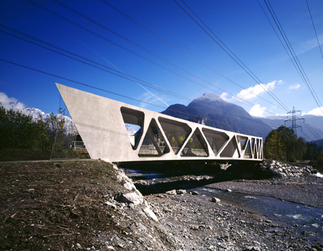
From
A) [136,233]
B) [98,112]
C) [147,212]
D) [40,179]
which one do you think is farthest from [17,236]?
[98,112]

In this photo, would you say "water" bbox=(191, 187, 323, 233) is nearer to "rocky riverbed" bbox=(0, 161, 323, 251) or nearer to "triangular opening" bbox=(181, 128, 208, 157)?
"rocky riverbed" bbox=(0, 161, 323, 251)

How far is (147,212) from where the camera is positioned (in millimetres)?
6812

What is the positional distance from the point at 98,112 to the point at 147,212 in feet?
26.2

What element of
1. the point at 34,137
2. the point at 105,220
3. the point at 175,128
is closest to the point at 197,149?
the point at 175,128

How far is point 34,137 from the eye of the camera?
17.0 metres

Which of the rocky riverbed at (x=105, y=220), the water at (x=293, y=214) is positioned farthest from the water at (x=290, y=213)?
the rocky riverbed at (x=105, y=220)

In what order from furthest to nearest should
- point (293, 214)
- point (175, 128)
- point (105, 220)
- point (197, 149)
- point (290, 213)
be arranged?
point (197, 149) → point (175, 128) → point (290, 213) → point (293, 214) → point (105, 220)

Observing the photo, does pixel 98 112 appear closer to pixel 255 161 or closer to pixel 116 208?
pixel 116 208

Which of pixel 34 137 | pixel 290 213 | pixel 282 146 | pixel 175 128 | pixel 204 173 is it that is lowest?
pixel 204 173

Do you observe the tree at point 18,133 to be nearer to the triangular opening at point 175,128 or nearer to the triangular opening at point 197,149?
the triangular opening at point 175,128

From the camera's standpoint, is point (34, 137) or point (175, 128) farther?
point (175, 128)

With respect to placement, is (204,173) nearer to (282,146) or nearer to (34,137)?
(34,137)

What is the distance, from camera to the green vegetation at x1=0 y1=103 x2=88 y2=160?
11.2 metres

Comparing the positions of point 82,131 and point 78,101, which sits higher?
point 78,101
